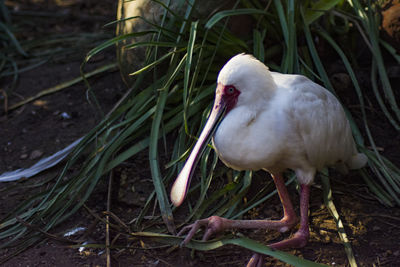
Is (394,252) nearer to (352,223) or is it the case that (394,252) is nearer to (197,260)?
(352,223)

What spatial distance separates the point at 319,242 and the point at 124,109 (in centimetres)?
154

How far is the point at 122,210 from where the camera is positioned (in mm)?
3299

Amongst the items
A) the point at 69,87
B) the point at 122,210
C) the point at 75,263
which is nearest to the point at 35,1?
the point at 69,87

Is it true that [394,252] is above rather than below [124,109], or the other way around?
below

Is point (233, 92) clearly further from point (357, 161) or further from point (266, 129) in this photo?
point (357, 161)

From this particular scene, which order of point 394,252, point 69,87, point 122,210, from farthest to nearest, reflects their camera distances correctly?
point 69,87 < point 122,210 < point 394,252

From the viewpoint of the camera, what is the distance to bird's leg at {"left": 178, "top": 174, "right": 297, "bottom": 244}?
9.21 ft

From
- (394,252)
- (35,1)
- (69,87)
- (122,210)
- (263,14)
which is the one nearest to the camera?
(394,252)

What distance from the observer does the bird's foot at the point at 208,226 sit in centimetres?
279

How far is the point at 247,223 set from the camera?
290 centimetres

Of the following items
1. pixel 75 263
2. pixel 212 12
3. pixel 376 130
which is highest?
pixel 212 12

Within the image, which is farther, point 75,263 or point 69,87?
point 69,87

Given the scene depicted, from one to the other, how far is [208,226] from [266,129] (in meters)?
0.67

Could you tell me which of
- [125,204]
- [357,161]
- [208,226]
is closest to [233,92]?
[208,226]
